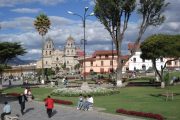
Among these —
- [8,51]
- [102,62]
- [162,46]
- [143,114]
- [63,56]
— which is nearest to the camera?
[143,114]

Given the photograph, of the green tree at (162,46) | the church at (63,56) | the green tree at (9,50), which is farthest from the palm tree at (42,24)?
the church at (63,56)

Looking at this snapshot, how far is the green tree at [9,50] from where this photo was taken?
2591 inches

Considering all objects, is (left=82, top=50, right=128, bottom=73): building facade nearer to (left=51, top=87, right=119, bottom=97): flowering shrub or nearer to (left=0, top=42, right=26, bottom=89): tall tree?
(left=0, top=42, right=26, bottom=89): tall tree

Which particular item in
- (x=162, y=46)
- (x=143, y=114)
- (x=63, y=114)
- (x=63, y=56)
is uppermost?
(x=63, y=56)

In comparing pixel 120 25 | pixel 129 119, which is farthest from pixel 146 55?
pixel 129 119

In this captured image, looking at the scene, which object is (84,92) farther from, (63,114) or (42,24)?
(42,24)

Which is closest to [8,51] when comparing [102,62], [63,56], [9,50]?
[9,50]

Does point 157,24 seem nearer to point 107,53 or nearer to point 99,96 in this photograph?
point 99,96

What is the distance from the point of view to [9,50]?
65.9 meters

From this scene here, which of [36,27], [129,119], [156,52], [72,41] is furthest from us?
[72,41]

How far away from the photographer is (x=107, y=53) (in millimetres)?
138750

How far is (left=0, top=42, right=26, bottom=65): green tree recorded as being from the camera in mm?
65806

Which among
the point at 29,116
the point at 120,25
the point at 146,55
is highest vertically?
the point at 120,25

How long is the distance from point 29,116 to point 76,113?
3.23m
